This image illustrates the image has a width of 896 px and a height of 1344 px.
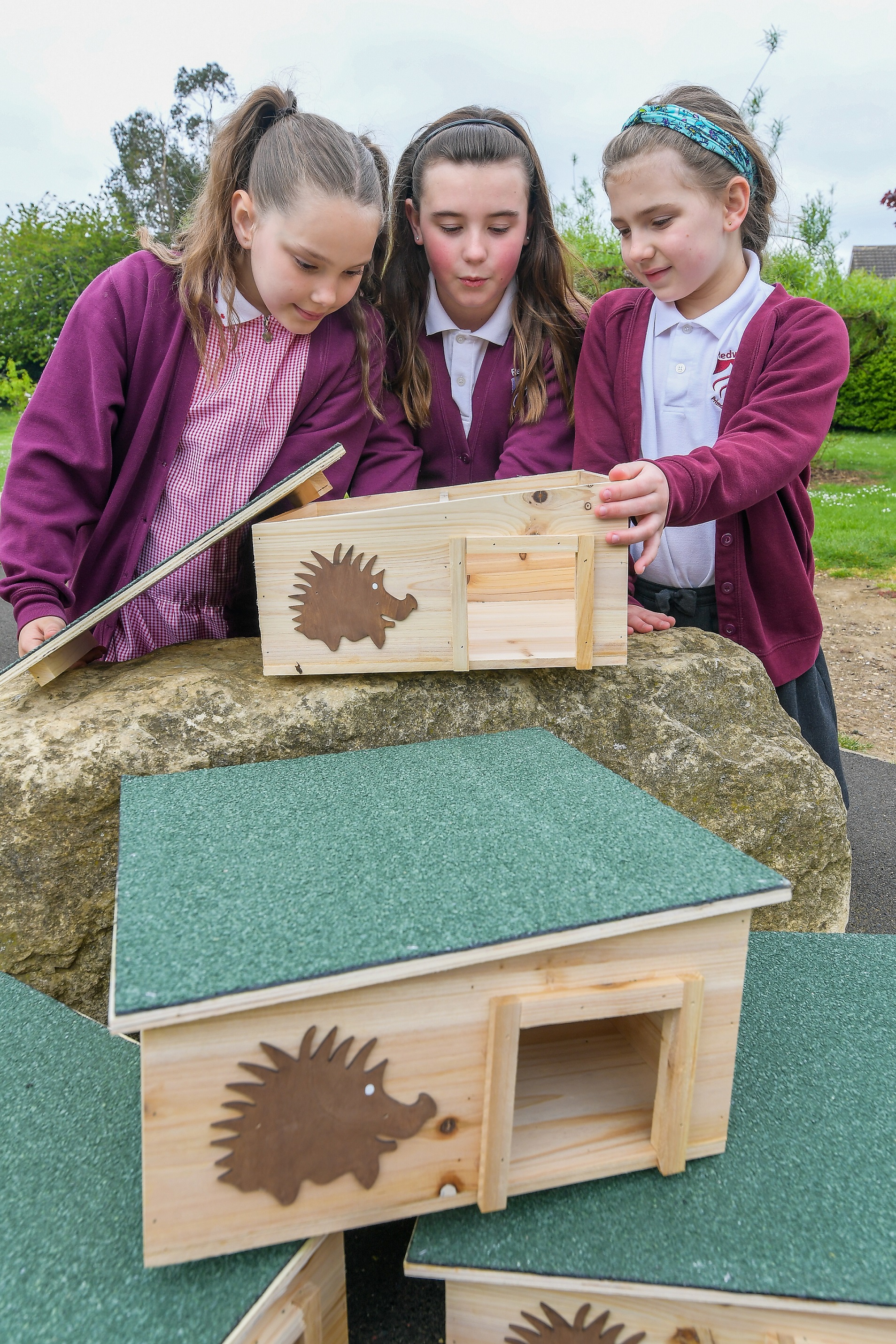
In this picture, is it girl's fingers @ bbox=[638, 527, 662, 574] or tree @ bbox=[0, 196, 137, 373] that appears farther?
tree @ bbox=[0, 196, 137, 373]

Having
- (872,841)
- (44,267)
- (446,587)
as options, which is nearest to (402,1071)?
(446,587)

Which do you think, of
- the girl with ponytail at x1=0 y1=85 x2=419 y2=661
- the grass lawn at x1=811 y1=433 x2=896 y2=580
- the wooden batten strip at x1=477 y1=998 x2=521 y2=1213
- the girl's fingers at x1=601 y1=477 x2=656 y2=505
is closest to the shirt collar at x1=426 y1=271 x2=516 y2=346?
the girl with ponytail at x1=0 y1=85 x2=419 y2=661

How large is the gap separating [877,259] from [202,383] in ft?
155

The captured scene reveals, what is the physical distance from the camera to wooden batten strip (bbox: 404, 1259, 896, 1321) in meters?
Answer: 1.19

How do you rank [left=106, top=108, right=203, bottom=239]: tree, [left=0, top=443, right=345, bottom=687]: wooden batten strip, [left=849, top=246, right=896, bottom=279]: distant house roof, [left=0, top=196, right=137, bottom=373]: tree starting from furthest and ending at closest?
[left=849, top=246, right=896, bottom=279]: distant house roof, [left=106, top=108, right=203, bottom=239]: tree, [left=0, top=196, right=137, bottom=373]: tree, [left=0, top=443, right=345, bottom=687]: wooden batten strip

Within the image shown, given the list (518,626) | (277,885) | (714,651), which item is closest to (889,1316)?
(277,885)

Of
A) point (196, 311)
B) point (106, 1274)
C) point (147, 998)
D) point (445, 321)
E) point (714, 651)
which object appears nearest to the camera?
point (147, 998)

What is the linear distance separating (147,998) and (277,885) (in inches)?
11.6

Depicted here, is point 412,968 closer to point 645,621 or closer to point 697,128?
point 645,621

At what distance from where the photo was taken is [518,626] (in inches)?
80.7

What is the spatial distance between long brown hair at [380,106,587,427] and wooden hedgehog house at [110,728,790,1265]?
1.60m

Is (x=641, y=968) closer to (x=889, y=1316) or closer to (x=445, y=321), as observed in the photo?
(x=889, y=1316)

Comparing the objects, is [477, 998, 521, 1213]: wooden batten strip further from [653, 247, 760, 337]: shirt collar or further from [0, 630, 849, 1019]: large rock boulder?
[653, 247, 760, 337]: shirt collar

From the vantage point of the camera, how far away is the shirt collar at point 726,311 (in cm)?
253
